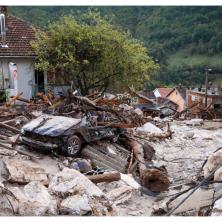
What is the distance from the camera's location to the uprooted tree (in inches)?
410

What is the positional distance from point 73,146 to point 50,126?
445mm

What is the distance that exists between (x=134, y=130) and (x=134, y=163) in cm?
256

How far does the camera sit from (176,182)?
530 cm

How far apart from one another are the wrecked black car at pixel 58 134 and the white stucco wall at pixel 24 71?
3.93m

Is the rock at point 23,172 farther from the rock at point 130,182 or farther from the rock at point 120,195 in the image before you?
the rock at point 130,182

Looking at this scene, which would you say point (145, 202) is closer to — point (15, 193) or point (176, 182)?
point (176, 182)

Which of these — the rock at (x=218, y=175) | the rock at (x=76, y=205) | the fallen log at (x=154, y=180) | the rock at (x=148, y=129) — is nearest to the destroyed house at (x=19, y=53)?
the rock at (x=148, y=129)

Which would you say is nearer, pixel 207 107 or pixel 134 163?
pixel 134 163

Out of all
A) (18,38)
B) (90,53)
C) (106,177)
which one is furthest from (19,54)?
(106,177)

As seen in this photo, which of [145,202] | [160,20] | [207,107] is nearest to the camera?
[145,202]

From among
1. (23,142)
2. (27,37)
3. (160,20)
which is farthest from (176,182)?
(27,37)

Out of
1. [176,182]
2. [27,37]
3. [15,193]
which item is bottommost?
[176,182]

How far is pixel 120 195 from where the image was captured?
446 cm

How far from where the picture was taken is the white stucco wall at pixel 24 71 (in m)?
9.89
